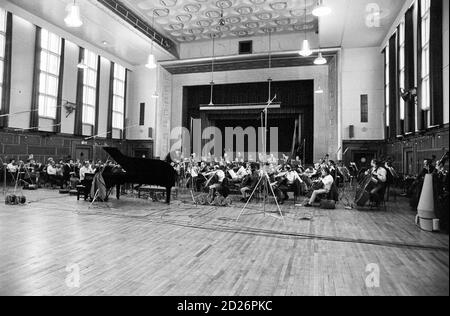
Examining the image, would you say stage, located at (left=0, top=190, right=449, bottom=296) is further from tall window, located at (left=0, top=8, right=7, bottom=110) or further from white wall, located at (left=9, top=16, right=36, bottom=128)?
tall window, located at (left=0, top=8, right=7, bottom=110)

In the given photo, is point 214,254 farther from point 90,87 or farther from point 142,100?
point 142,100

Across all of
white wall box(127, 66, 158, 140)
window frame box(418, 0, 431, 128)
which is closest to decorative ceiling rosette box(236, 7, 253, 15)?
window frame box(418, 0, 431, 128)

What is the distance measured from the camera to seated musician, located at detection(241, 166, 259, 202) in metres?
7.90

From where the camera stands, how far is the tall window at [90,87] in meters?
14.5

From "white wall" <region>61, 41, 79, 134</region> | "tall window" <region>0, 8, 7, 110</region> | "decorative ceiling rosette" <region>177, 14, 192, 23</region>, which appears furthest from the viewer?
"white wall" <region>61, 41, 79, 134</region>

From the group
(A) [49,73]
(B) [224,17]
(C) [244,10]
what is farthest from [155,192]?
(B) [224,17]

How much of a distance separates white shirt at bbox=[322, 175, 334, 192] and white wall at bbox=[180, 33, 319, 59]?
A: 9.64 m

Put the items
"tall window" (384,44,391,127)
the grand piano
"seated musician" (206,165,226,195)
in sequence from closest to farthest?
the grand piano
"seated musician" (206,165,226,195)
"tall window" (384,44,391,127)

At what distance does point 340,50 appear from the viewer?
13.5 meters

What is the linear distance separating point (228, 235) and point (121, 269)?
1798 millimetres

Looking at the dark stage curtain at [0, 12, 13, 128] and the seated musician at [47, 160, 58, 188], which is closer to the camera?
the seated musician at [47, 160, 58, 188]

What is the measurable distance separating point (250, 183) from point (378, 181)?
3.50 metres

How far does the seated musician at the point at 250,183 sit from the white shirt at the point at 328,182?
175cm

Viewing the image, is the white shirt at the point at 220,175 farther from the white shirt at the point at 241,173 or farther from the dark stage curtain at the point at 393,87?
the dark stage curtain at the point at 393,87
